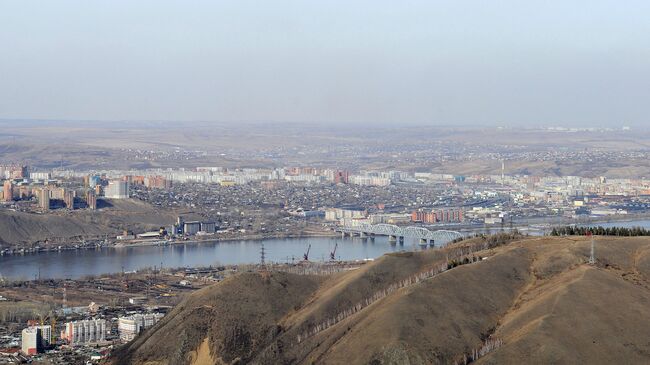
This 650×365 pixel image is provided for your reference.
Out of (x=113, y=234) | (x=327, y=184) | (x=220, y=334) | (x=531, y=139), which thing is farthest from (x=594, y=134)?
(x=220, y=334)

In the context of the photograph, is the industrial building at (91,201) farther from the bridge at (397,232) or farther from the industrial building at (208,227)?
the bridge at (397,232)

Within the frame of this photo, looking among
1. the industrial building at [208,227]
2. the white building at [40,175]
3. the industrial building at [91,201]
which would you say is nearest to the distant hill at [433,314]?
the industrial building at [208,227]

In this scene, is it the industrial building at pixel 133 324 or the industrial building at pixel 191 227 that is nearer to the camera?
the industrial building at pixel 133 324

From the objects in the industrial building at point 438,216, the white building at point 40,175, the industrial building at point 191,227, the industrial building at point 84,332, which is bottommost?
the white building at point 40,175

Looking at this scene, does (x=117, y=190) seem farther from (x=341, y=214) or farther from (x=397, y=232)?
(x=397, y=232)

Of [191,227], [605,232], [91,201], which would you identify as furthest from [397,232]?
[605,232]

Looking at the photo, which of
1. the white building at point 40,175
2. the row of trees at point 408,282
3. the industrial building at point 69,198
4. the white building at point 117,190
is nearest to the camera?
the row of trees at point 408,282

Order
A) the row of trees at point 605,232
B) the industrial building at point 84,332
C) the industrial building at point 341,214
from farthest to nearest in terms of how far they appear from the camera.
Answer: the industrial building at point 341,214 → the industrial building at point 84,332 → the row of trees at point 605,232
